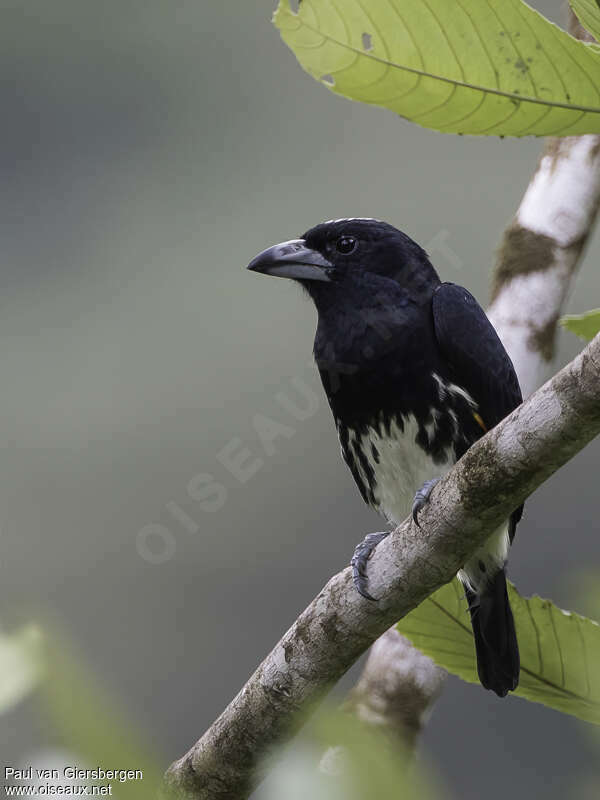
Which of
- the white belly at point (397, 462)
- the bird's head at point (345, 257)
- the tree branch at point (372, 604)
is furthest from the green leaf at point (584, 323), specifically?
the bird's head at point (345, 257)

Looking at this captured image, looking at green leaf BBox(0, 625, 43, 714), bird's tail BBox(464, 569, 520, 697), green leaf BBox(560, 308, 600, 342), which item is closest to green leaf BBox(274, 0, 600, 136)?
green leaf BBox(560, 308, 600, 342)

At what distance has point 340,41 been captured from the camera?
0.86 meters

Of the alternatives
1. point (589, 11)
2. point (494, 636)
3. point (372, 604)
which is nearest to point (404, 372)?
point (494, 636)

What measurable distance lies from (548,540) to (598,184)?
1710 mm

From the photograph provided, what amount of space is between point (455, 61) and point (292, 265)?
1.37 meters

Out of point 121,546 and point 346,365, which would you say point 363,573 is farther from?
point 121,546

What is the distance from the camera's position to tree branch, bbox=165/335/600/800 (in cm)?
105

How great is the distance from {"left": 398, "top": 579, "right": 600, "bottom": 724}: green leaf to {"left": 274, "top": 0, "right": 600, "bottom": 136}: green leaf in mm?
389

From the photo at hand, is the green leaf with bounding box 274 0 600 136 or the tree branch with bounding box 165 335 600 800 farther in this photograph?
the tree branch with bounding box 165 335 600 800

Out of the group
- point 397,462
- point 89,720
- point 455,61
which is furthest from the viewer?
point 397,462

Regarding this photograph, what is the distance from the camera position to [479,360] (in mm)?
1898

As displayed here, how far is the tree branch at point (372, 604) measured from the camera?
105cm

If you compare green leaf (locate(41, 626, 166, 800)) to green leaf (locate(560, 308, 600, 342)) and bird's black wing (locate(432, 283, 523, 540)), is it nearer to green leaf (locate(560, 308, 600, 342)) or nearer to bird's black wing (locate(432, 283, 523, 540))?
green leaf (locate(560, 308, 600, 342))

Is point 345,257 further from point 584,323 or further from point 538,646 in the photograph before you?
point 538,646
